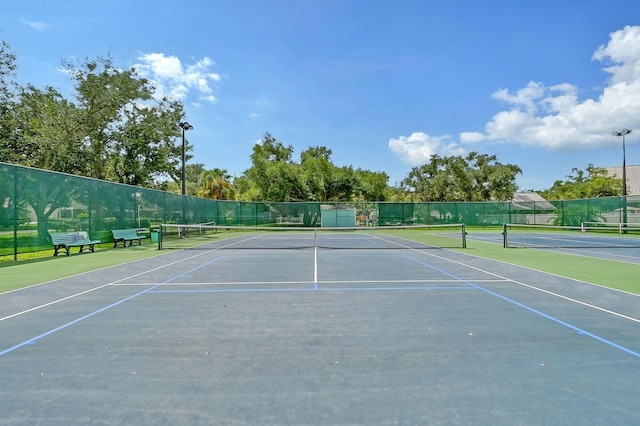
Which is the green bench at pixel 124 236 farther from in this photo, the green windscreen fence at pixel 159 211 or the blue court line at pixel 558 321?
the blue court line at pixel 558 321

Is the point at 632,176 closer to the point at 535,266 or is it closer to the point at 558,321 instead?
the point at 535,266

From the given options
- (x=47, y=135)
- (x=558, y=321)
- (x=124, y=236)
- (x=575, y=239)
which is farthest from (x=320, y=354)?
(x=575, y=239)

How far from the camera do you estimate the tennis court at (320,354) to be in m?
2.97

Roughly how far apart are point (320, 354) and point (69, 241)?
1411 centimetres

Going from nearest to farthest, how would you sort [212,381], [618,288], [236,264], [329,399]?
[329,399] → [212,381] → [618,288] → [236,264]

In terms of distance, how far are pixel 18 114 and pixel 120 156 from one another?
575 centimetres

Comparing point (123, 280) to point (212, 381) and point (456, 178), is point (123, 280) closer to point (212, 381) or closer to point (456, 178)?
point (212, 381)

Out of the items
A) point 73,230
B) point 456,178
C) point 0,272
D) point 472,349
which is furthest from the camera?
point 456,178

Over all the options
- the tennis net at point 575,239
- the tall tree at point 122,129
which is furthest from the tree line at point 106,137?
the tennis net at point 575,239

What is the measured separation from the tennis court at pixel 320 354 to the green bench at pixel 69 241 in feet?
23.0

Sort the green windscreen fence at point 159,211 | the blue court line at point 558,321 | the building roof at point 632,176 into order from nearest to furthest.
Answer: the blue court line at point 558,321, the green windscreen fence at point 159,211, the building roof at point 632,176

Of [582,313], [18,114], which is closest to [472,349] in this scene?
[582,313]

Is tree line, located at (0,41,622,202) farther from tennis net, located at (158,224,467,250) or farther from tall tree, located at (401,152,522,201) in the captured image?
tall tree, located at (401,152,522,201)

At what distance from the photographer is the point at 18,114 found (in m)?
21.8
